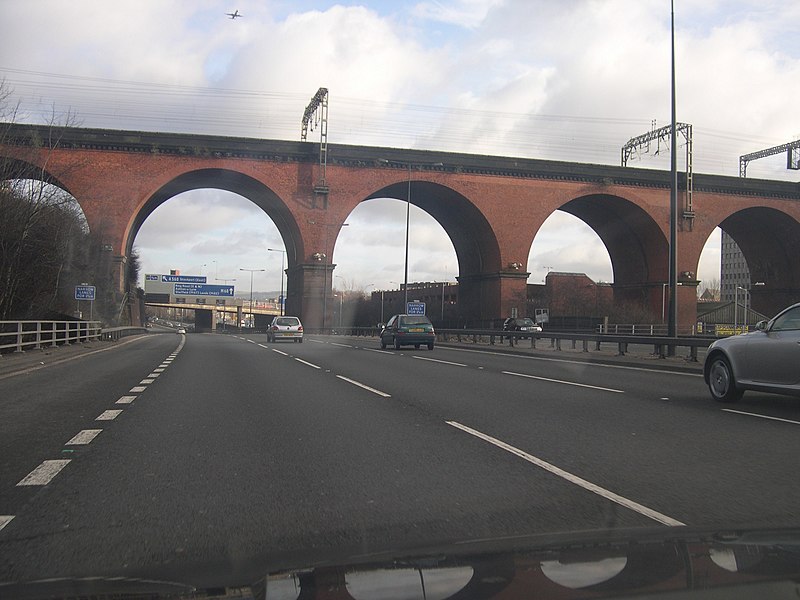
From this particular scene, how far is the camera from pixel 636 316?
55562 mm

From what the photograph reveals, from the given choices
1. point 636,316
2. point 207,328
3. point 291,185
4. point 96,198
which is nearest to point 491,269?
point 636,316

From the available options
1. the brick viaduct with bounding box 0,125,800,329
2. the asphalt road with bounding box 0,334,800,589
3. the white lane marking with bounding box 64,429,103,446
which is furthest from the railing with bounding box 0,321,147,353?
the white lane marking with bounding box 64,429,103,446

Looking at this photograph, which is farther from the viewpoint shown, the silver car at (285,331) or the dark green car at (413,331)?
the silver car at (285,331)

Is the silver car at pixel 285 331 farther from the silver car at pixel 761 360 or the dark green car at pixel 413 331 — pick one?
the silver car at pixel 761 360

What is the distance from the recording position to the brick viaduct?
149ft

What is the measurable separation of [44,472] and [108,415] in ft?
11.4

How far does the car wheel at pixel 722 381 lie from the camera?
35.0ft

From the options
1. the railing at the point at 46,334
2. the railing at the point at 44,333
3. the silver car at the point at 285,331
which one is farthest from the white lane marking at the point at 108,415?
the silver car at the point at 285,331

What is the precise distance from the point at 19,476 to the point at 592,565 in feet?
16.0

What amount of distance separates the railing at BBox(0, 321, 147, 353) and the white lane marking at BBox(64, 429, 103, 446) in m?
12.7

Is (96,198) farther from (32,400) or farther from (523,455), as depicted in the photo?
(523,455)

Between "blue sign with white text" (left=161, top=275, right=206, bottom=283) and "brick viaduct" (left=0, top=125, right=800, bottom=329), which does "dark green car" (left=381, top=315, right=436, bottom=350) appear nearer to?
"brick viaduct" (left=0, top=125, right=800, bottom=329)

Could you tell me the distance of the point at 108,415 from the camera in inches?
369

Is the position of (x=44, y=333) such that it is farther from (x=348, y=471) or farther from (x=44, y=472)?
(x=348, y=471)
